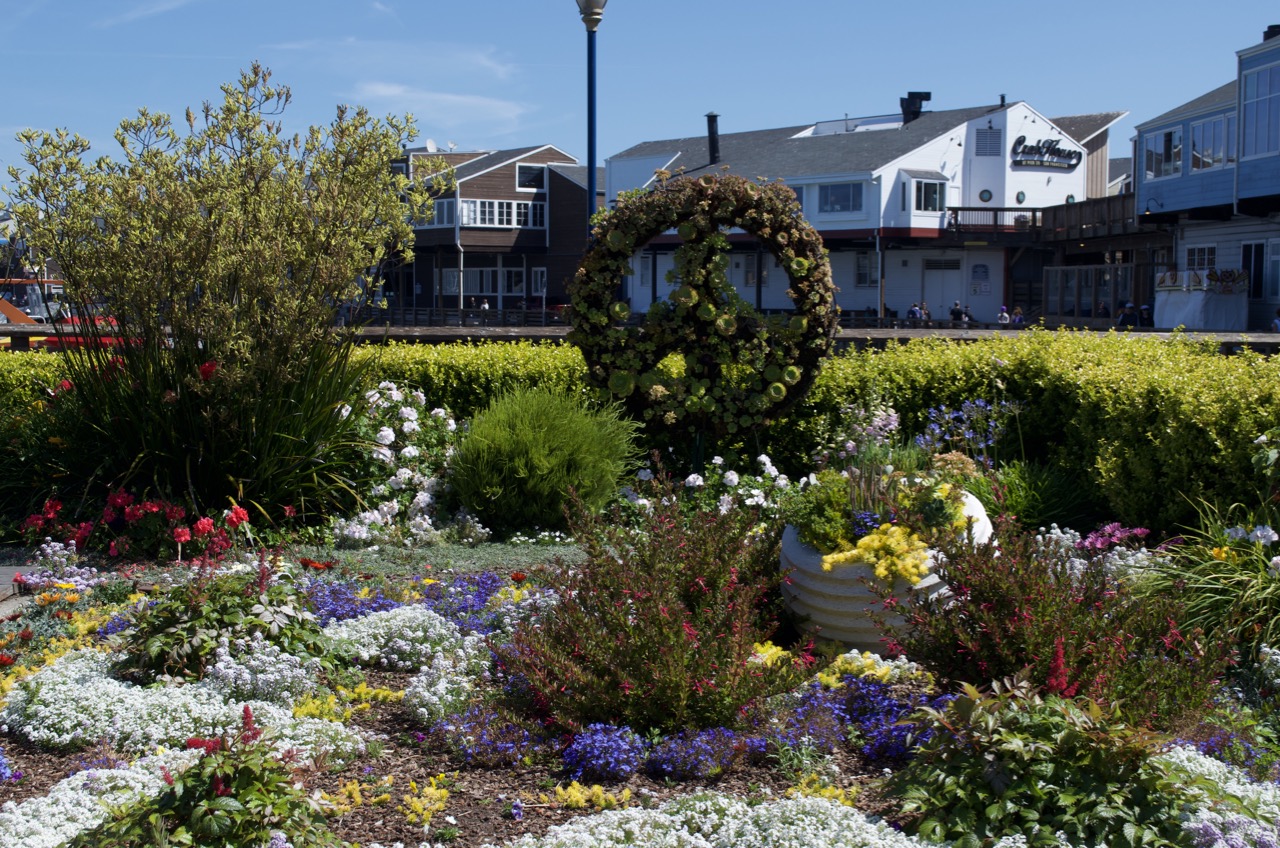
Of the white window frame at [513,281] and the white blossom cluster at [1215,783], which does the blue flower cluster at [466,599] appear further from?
the white window frame at [513,281]

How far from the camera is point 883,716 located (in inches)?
173

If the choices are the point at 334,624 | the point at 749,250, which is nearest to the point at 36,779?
the point at 334,624

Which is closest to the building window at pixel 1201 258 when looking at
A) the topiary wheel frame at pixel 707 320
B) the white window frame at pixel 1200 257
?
the white window frame at pixel 1200 257

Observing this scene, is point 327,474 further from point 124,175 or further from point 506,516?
point 124,175

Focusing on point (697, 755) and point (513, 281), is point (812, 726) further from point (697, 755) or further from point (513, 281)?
point (513, 281)

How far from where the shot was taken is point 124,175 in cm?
786

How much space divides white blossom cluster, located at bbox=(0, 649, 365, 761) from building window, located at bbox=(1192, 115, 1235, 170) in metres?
33.0

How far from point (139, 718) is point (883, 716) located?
2.70 meters

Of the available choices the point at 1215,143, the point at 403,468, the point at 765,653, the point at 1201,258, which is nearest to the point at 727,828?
the point at 765,653

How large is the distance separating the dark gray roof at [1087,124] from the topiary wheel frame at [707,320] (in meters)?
51.5

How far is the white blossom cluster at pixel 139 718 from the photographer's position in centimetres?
424

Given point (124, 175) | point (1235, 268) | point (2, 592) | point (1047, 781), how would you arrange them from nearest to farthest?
point (1047, 781) → point (2, 592) → point (124, 175) → point (1235, 268)

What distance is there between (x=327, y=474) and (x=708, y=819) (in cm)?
520

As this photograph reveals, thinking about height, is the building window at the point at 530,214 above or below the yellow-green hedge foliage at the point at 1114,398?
above
